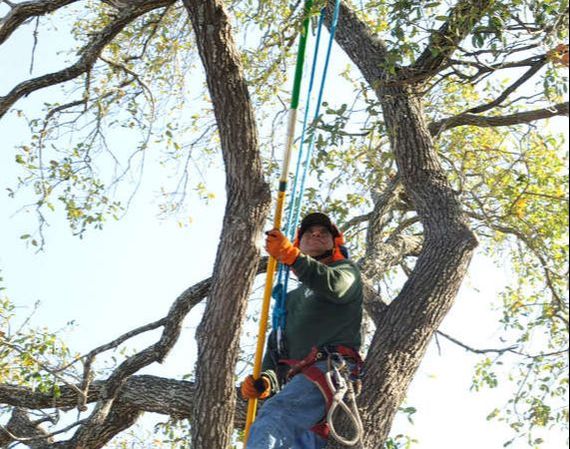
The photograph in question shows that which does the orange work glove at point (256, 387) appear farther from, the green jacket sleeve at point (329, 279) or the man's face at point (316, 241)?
the man's face at point (316, 241)

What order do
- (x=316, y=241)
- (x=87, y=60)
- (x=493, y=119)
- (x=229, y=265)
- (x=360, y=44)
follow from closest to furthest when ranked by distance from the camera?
(x=229, y=265)
(x=316, y=241)
(x=87, y=60)
(x=360, y=44)
(x=493, y=119)

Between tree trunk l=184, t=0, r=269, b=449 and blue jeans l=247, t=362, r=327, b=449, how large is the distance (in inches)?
12.7

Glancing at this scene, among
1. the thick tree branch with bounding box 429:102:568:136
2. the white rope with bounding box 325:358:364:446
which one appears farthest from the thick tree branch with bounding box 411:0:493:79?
the white rope with bounding box 325:358:364:446

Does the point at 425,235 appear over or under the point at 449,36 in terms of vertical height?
under

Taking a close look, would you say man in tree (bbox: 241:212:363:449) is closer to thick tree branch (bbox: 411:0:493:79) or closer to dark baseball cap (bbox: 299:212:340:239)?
dark baseball cap (bbox: 299:212:340:239)

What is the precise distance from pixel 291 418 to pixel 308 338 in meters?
0.44

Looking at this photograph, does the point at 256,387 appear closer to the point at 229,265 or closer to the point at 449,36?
the point at 229,265

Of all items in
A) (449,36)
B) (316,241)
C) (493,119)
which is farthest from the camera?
(493,119)

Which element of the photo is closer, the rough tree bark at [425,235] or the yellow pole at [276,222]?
the yellow pole at [276,222]

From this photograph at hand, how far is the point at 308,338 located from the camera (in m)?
4.74

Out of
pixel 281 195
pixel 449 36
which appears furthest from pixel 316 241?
pixel 449 36

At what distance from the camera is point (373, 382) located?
480cm

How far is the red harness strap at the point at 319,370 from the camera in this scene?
4.56m

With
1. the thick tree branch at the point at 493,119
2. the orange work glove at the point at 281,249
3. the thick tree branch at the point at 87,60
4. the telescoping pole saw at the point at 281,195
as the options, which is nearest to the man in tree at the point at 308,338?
the orange work glove at the point at 281,249
